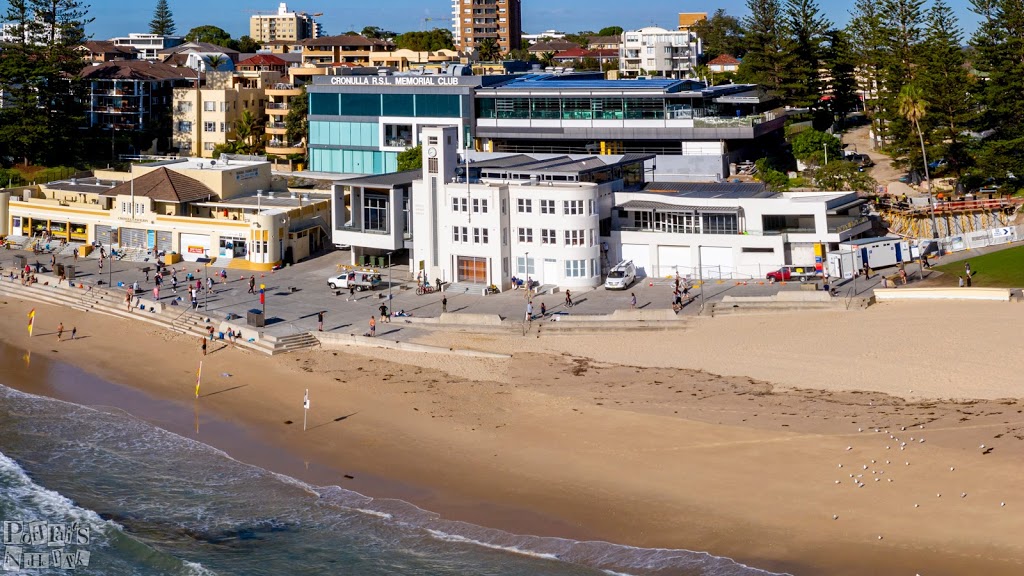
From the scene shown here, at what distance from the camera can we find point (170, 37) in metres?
157

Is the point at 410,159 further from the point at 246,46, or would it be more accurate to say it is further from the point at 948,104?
the point at 246,46

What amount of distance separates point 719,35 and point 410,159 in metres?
86.7

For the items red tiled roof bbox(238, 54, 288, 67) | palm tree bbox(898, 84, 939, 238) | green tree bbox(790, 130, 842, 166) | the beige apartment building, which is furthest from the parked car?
red tiled roof bbox(238, 54, 288, 67)

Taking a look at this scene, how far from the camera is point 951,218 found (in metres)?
58.8

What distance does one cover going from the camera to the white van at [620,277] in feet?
172

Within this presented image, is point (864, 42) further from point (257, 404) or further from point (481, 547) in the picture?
point (481, 547)

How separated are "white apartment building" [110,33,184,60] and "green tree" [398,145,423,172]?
6472 cm

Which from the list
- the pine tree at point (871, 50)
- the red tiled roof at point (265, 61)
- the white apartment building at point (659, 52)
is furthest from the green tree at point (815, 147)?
the red tiled roof at point (265, 61)

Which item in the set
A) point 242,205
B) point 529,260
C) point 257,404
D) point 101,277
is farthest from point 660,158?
point 257,404

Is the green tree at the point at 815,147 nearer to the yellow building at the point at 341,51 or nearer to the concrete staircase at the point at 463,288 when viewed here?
the concrete staircase at the point at 463,288

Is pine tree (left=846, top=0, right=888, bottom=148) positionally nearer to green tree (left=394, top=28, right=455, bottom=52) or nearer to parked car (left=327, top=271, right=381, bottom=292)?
parked car (left=327, top=271, right=381, bottom=292)

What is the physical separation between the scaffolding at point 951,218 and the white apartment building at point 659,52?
63.3 m

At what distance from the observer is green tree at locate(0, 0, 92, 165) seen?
281 feet

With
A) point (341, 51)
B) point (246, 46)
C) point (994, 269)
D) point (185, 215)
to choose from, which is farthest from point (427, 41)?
point (994, 269)
